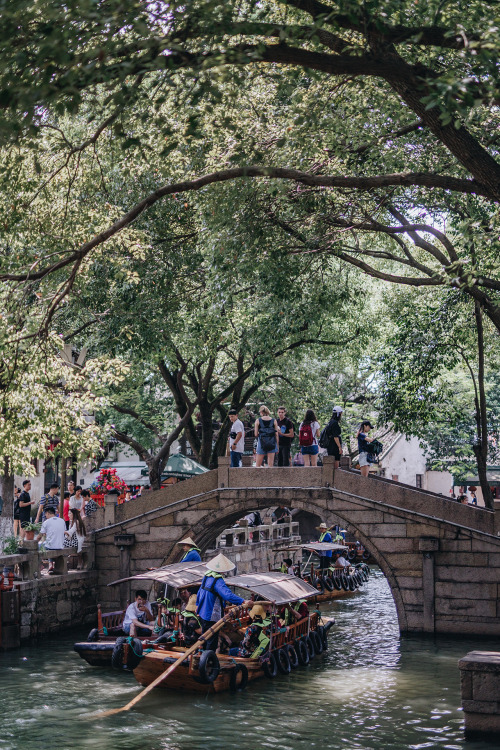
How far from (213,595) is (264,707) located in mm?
1737

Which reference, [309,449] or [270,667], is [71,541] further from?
[270,667]

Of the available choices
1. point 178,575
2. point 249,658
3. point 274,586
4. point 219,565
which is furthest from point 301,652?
point 219,565

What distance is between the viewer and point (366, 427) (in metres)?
19.2

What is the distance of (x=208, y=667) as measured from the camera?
1338 cm

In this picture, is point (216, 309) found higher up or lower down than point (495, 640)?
higher up

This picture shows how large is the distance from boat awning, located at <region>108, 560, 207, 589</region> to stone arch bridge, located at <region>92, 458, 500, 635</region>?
11.9 ft

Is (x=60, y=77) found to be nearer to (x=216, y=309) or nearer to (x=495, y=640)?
(x=216, y=309)

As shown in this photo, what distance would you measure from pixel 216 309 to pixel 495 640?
8.46 m

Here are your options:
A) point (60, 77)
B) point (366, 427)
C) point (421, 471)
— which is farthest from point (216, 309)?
point (421, 471)

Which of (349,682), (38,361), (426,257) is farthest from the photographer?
(426,257)

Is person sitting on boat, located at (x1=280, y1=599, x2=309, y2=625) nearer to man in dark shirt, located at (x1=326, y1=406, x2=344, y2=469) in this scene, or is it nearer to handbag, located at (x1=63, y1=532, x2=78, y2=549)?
man in dark shirt, located at (x1=326, y1=406, x2=344, y2=469)

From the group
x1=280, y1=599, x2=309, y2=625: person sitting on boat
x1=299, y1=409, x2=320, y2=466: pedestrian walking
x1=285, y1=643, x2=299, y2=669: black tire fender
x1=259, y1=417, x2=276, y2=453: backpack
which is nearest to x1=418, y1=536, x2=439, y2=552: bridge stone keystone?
x1=280, y1=599, x2=309, y2=625: person sitting on boat

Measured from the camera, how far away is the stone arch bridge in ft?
59.6

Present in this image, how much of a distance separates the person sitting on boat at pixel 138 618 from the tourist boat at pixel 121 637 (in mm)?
128
